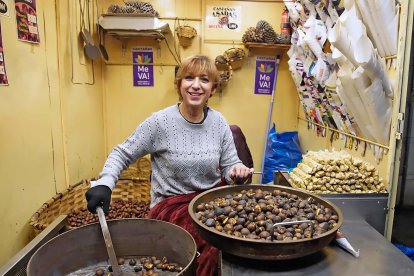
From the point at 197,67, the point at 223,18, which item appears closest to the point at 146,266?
the point at 197,67

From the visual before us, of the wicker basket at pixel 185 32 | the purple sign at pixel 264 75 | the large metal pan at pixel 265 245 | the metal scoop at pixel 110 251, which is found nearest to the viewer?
the large metal pan at pixel 265 245

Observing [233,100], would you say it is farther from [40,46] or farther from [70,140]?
[40,46]

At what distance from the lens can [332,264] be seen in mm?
1102

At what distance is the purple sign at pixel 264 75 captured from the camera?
12.0 feet

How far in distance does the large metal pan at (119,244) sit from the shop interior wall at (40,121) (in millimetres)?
1042

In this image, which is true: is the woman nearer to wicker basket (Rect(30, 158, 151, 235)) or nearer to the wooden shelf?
wicker basket (Rect(30, 158, 151, 235))

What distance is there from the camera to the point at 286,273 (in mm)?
1057

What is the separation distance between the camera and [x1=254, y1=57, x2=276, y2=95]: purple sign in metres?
3.66

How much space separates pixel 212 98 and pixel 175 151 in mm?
2192

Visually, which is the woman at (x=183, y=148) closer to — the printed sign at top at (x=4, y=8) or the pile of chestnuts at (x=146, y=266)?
the pile of chestnuts at (x=146, y=266)

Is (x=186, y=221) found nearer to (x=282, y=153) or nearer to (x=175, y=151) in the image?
(x=175, y=151)

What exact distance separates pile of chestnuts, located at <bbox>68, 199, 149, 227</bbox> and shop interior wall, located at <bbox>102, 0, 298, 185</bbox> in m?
1.11

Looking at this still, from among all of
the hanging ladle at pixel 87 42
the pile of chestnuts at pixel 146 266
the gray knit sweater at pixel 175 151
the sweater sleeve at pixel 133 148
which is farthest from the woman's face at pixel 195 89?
the hanging ladle at pixel 87 42

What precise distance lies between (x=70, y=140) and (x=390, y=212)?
7.93 feet
